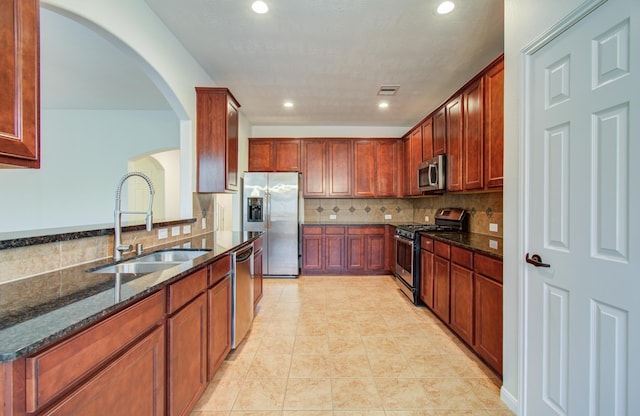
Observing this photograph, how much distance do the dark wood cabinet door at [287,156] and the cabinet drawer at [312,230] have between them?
103 centimetres

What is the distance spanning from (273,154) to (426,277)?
10.6ft

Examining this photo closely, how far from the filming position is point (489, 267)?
204 cm

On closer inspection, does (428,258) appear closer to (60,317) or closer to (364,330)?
A: (364,330)

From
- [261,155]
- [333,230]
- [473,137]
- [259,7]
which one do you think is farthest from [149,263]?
[261,155]

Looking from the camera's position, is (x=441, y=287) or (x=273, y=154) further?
(x=273, y=154)

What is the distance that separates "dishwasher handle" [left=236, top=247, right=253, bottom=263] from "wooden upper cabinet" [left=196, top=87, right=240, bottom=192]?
760 millimetres

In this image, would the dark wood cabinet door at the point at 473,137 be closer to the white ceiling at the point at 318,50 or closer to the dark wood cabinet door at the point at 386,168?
the white ceiling at the point at 318,50

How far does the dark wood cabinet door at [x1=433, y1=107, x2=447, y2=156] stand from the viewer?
3.36m

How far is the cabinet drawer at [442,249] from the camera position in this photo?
270 cm

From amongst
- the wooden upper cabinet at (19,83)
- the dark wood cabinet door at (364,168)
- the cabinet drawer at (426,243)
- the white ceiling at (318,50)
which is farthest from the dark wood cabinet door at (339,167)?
the wooden upper cabinet at (19,83)

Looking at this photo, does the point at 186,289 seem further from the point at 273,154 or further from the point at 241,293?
the point at 273,154

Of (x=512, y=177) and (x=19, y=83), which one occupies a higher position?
(x=19, y=83)

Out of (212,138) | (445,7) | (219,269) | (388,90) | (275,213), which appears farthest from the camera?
(275,213)

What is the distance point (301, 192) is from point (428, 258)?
2556 mm
